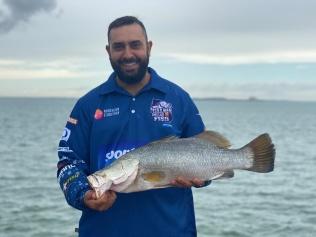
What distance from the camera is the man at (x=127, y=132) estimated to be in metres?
5.25

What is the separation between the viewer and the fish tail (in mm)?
5371

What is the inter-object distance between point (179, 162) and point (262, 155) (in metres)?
0.76

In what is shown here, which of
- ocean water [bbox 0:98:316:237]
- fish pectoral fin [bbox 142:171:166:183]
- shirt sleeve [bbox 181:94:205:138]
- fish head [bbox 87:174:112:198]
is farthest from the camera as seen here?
ocean water [bbox 0:98:316:237]

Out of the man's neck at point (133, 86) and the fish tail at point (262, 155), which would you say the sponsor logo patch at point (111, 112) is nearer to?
the man's neck at point (133, 86)

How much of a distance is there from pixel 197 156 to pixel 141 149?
0.49 m

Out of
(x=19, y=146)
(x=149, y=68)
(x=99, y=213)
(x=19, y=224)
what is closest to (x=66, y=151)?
(x=99, y=213)

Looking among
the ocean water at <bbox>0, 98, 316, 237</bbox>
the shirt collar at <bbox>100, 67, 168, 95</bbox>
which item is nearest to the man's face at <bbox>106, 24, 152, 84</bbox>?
the shirt collar at <bbox>100, 67, 168, 95</bbox>

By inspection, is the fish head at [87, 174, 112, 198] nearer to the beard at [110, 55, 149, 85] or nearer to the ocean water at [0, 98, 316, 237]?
the beard at [110, 55, 149, 85]

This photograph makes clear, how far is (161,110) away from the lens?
5.37 m

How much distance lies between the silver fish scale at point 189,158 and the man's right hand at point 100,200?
1.10ft

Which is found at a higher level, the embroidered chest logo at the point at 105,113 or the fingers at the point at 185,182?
the embroidered chest logo at the point at 105,113

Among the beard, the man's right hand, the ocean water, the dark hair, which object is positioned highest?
the dark hair

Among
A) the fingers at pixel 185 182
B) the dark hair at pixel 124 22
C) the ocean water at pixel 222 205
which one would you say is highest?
the dark hair at pixel 124 22

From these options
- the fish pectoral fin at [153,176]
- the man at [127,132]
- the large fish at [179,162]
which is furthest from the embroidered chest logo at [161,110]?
the fish pectoral fin at [153,176]
